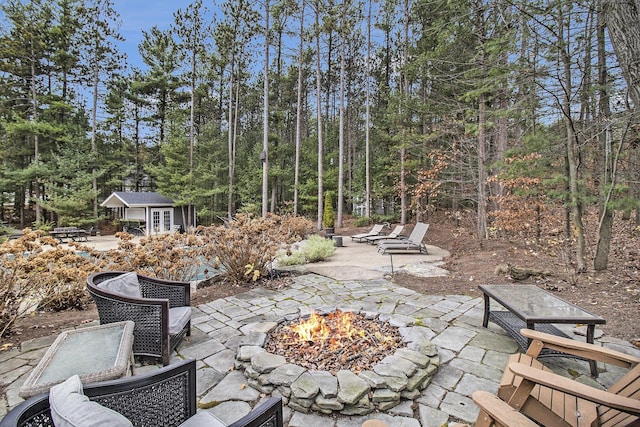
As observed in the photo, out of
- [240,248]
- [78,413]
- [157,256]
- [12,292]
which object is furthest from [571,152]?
[12,292]

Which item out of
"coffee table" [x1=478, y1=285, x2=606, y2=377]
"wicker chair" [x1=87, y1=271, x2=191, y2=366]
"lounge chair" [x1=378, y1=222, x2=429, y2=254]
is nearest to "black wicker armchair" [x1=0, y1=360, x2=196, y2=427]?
"wicker chair" [x1=87, y1=271, x2=191, y2=366]

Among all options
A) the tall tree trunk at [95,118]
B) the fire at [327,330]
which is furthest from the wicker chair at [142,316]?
the tall tree trunk at [95,118]

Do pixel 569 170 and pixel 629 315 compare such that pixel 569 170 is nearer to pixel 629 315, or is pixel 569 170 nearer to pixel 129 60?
pixel 629 315

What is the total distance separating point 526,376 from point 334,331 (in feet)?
5.35

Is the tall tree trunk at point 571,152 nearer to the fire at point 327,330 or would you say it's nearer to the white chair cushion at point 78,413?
the fire at point 327,330

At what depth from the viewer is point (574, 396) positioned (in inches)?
53.5

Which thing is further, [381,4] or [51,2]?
[51,2]

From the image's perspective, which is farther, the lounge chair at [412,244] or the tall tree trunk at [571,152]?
the lounge chair at [412,244]

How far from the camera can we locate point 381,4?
13133 mm

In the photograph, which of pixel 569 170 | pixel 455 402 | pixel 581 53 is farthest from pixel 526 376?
pixel 581 53

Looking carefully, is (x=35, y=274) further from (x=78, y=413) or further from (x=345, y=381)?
(x=345, y=381)

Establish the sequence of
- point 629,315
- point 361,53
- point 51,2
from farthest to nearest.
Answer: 1. point 361,53
2. point 51,2
3. point 629,315

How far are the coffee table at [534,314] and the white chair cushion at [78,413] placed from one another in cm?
270

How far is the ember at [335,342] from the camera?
7.82 ft
